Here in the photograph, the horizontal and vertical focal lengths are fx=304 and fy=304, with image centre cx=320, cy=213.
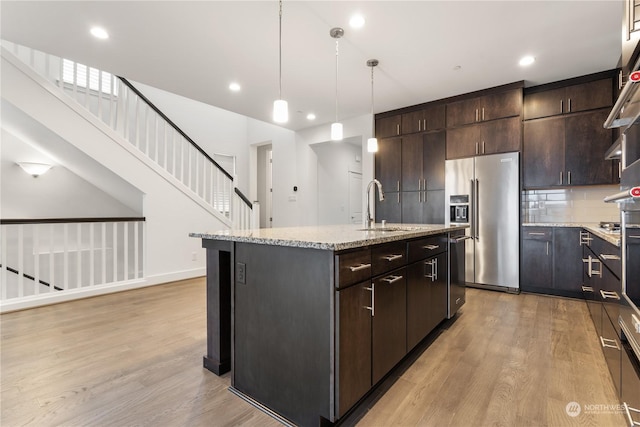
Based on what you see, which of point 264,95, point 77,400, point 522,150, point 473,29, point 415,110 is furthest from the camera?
point 415,110

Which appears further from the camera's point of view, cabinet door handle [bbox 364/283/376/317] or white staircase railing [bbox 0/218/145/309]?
white staircase railing [bbox 0/218/145/309]

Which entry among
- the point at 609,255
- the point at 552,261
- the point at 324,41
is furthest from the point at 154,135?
the point at 552,261

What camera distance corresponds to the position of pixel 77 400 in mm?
1658

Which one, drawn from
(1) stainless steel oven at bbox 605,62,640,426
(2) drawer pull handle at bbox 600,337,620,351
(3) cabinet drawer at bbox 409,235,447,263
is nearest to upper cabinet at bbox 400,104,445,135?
(3) cabinet drawer at bbox 409,235,447,263

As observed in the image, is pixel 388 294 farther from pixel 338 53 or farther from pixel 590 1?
pixel 590 1

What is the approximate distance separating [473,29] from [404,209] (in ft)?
8.66

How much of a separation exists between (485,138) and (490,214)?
1.02m

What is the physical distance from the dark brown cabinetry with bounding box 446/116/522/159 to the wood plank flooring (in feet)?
6.90

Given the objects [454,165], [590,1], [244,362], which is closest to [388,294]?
[244,362]

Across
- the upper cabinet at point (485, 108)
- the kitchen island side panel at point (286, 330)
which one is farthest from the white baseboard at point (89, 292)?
the upper cabinet at point (485, 108)

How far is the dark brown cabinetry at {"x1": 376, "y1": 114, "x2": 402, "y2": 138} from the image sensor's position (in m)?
4.89

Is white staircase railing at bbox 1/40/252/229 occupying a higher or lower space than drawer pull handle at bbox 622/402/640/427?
higher

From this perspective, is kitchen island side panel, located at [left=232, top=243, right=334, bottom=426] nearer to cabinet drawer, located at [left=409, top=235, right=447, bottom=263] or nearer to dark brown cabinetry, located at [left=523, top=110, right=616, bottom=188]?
cabinet drawer, located at [left=409, top=235, right=447, bottom=263]

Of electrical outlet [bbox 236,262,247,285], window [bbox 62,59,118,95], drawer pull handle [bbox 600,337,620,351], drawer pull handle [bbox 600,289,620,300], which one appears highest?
window [bbox 62,59,118,95]
